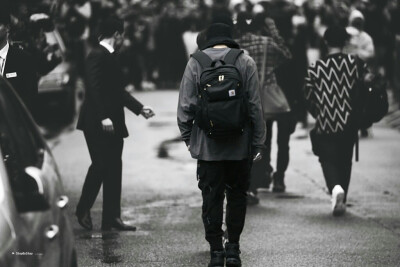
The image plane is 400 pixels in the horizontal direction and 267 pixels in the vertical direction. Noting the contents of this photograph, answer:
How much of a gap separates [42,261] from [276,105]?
6.21 meters

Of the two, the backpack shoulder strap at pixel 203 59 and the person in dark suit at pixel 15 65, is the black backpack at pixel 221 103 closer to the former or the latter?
the backpack shoulder strap at pixel 203 59

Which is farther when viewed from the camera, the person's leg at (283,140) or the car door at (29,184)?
the person's leg at (283,140)

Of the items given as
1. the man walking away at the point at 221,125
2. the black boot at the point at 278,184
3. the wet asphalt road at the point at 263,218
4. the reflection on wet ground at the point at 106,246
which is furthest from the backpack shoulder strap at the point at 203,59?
the black boot at the point at 278,184

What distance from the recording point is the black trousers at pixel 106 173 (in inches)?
363

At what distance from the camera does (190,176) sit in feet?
43.1

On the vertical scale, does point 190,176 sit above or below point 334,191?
below

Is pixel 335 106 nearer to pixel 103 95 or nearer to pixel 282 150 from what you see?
pixel 282 150

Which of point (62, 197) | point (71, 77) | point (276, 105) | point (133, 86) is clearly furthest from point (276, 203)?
point (133, 86)

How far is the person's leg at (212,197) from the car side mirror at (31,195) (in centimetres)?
278

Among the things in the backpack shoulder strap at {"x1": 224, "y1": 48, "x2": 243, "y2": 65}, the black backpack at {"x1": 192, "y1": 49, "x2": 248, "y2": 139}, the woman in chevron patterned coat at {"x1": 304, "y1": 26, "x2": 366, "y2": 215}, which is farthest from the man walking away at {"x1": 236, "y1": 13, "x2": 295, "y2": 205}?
the black backpack at {"x1": 192, "y1": 49, "x2": 248, "y2": 139}

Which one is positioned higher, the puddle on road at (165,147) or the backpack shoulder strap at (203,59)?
the backpack shoulder strap at (203,59)

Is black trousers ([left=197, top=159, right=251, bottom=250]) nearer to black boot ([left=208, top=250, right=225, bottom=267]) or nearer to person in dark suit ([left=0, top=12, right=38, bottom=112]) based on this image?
black boot ([left=208, top=250, right=225, bottom=267])

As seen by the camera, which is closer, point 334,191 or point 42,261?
point 42,261

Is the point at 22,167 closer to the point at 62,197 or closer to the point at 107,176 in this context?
the point at 62,197
